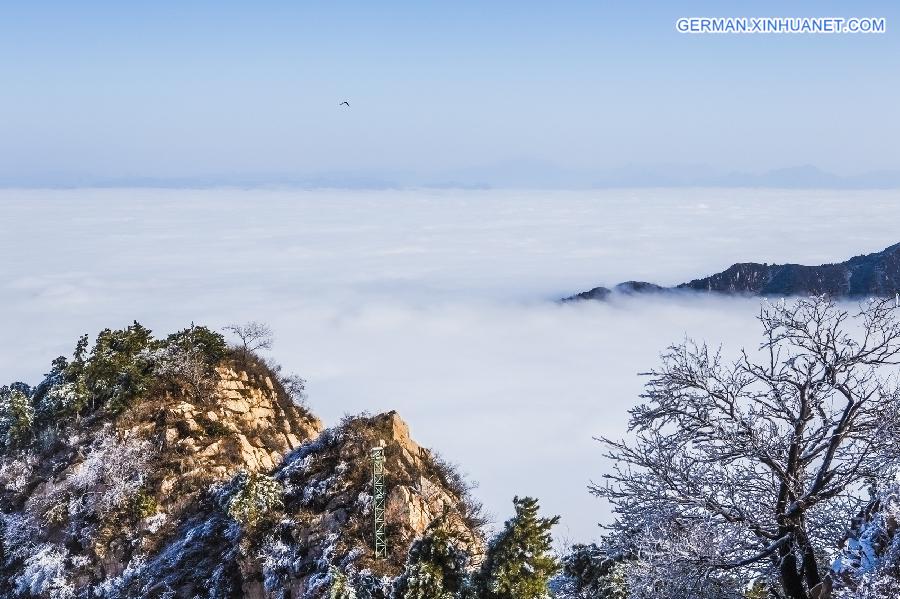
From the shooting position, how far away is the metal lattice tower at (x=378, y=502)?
35562mm

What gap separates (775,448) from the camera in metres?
12.6

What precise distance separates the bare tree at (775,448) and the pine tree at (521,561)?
1514cm

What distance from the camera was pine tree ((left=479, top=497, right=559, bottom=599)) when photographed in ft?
91.0

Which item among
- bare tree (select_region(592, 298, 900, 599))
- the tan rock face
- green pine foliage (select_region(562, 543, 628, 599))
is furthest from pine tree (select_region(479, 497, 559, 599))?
the tan rock face

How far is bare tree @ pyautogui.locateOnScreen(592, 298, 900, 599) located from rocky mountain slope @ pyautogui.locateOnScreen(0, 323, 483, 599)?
873 inches

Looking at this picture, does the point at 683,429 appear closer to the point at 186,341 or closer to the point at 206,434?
the point at 206,434

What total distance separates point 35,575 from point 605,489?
4261cm

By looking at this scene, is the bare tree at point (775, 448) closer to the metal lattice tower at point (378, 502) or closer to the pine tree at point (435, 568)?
the pine tree at point (435, 568)

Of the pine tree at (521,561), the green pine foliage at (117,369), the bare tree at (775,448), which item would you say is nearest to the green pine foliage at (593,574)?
the pine tree at (521,561)

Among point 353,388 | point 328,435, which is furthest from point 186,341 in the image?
point 353,388

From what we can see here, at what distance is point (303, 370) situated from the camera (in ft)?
655

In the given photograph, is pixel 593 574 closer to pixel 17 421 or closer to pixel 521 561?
pixel 521 561

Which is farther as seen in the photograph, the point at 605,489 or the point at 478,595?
the point at 478,595

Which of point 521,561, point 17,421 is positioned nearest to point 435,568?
point 521,561
